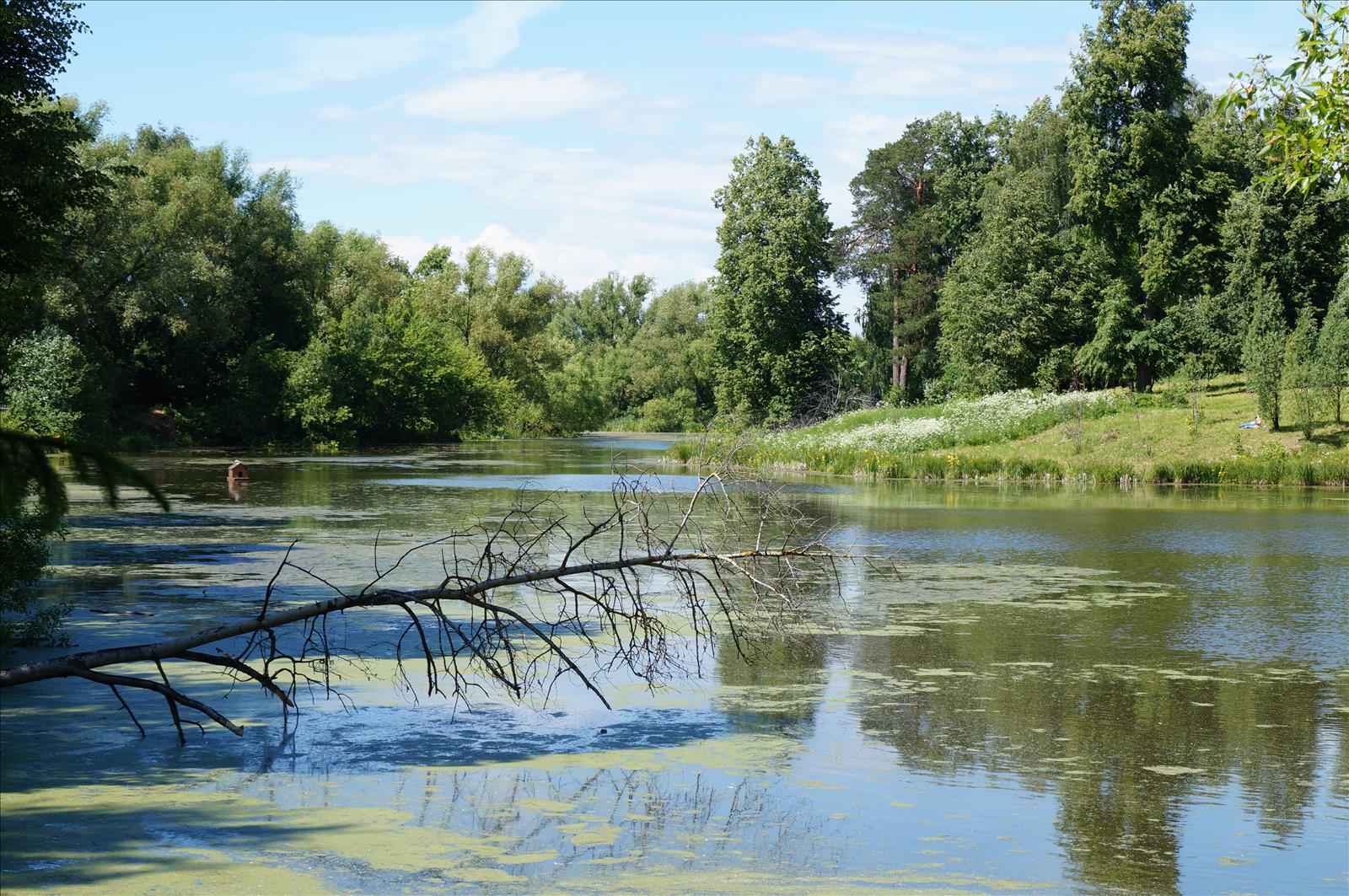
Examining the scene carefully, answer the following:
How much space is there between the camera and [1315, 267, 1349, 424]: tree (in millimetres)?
29844

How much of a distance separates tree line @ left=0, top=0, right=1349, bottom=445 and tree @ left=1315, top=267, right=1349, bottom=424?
91 millimetres

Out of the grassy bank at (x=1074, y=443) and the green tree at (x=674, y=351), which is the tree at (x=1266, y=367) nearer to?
the grassy bank at (x=1074, y=443)

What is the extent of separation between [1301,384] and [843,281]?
3326 centimetres

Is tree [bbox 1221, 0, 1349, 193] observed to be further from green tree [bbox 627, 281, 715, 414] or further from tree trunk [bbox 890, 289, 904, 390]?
green tree [bbox 627, 281, 715, 414]

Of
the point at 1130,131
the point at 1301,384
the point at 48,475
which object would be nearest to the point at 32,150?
the point at 48,475

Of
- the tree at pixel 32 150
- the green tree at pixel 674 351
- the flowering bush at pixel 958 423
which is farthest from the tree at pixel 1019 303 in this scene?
the tree at pixel 32 150

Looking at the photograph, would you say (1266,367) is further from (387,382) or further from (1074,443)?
(387,382)

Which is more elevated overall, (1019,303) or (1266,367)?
(1019,303)

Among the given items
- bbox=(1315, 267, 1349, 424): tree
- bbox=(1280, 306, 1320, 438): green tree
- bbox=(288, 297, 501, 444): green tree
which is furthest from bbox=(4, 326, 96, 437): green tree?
A: bbox=(1315, 267, 1349, 424): tree

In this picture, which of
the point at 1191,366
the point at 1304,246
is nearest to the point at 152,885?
the point at 1191,366

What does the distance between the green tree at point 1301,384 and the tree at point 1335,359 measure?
0.24 metres

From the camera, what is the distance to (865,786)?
20.9 feet

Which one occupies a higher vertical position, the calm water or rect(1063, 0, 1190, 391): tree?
rect(1063, 0, 1190, 391): tree

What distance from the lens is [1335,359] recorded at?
3048cm
